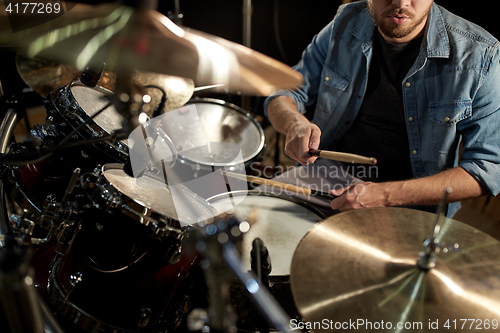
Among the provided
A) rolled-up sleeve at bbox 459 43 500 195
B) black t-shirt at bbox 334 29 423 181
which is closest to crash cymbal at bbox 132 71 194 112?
black t-shirt at bbox 334 29 423 181

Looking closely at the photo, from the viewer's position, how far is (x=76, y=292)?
895 millimetres

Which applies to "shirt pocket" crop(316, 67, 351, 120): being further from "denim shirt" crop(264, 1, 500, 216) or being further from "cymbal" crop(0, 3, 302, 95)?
"cymbal" crop(0, 3, 302, 95)

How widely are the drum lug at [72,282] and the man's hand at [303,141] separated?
0.73 metres

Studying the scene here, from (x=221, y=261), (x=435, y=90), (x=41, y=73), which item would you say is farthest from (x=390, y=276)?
(x=41, y=73)

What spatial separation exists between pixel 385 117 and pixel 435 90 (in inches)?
7.7

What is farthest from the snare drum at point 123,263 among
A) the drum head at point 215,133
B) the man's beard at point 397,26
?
the man's beard at point 397,26

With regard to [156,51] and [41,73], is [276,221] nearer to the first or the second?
[156,51]

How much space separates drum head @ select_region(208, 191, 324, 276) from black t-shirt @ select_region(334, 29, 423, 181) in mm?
380

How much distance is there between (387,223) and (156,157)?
25.1 inches

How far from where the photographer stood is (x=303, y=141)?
111 cm

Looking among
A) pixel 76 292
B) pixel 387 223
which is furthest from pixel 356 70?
pixel 76 292

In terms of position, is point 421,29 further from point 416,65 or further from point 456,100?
point 456,100

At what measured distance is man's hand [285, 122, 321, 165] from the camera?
1105 millimetres

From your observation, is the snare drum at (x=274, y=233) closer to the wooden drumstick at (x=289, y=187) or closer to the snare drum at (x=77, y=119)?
the wooden drumstick at (x=289, y=187)
